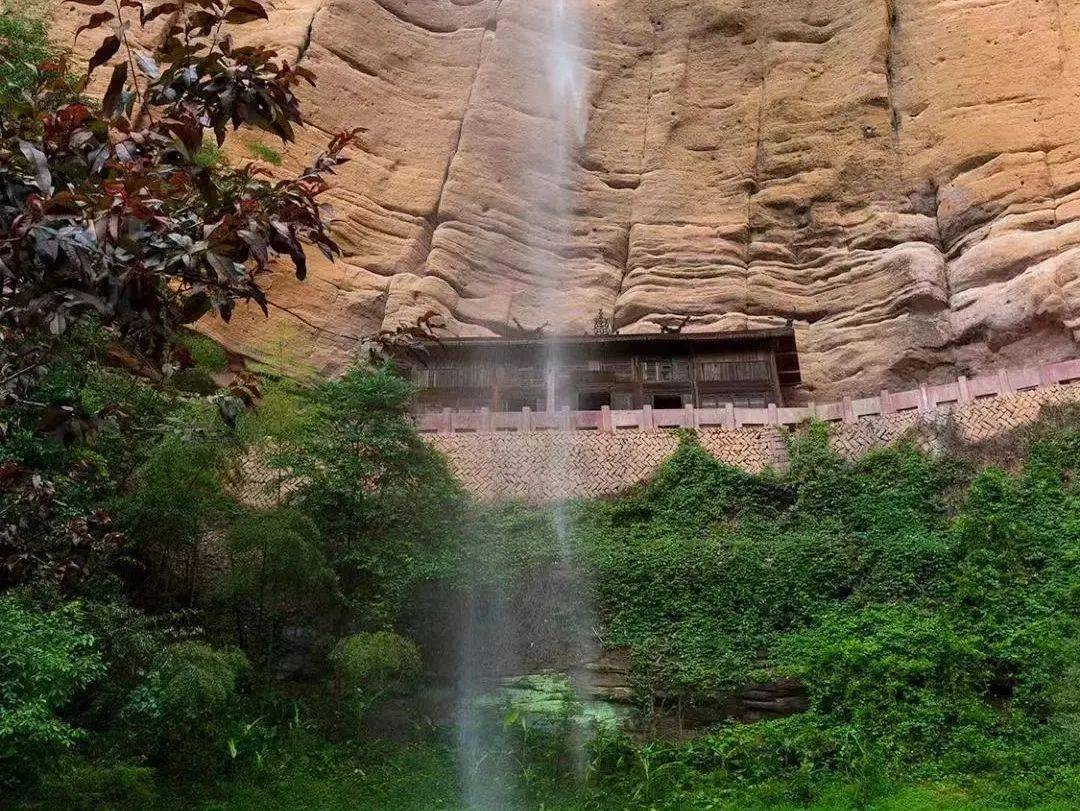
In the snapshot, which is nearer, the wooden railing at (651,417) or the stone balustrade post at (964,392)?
the stone balustrade post at (964,392)

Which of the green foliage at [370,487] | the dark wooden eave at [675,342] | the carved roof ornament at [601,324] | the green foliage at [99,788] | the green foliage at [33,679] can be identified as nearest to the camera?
the green foliage at [33,679]

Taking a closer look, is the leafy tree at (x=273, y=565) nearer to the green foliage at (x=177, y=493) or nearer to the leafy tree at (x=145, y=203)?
the green foliage at (x=177, y=493)

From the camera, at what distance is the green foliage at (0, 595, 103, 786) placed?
7555 millimetres

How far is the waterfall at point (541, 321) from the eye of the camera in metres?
11.6

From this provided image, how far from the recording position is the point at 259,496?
46.2ft

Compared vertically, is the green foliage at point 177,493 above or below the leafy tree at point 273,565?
above

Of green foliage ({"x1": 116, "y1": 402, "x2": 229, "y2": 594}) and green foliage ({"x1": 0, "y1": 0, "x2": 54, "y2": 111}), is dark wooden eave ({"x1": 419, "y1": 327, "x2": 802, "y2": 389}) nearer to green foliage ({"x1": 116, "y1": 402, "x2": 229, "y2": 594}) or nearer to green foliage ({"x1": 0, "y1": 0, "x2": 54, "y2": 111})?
green foliage ({"x1": 116, "y1": 402, "x2": 229, "y2": 594})

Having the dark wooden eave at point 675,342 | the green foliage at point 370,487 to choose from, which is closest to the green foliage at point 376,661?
the green foliage at point 370,487

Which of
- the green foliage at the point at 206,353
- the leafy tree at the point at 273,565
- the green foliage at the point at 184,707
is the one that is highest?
the green foliage at the point at 206,353

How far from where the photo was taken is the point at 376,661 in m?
11.3

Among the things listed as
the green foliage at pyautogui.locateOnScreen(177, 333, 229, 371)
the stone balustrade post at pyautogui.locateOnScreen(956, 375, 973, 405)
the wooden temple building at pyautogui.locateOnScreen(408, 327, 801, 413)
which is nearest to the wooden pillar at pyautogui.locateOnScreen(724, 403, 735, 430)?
the wooden temple building at pyautogui.locateOnScreen(408, 327, 801, 413)

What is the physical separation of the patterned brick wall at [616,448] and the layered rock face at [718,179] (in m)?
3.32

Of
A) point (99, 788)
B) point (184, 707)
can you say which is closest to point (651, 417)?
point (184, 707)

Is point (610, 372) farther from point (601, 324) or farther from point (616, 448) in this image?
point (616, 448)
